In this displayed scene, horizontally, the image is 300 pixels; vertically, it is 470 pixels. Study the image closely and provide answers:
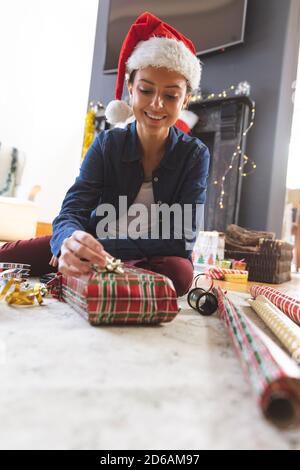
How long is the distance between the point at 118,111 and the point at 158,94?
0.29 meters

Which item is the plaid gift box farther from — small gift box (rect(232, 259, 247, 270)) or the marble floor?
small gift box (rect(232, 259, 247, 270))

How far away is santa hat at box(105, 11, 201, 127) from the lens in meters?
1.13

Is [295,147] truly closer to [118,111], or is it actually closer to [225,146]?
[225,146]

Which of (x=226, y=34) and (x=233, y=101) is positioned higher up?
(x=226, y=34)

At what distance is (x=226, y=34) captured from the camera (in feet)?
9.64

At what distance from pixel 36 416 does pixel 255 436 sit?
0.89 ft

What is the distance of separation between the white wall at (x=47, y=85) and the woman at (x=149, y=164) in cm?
316

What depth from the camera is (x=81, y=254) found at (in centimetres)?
80

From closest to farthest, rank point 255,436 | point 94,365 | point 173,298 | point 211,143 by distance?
point 255,436 → point 94,365 → point 173,298 → point 211,143

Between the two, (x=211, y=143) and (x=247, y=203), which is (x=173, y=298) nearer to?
(x=247, y=203)

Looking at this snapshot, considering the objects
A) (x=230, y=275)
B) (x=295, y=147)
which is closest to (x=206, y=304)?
(x=230, y=275)

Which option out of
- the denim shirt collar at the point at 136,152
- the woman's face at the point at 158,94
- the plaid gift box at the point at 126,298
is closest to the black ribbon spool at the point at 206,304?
the plaid gift box at the point at 126,298

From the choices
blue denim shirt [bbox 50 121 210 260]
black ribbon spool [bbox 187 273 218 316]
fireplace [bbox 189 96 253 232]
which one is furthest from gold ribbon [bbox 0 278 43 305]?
fireplace [bbox 189 96 253 232]

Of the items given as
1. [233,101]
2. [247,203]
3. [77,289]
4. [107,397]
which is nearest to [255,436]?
[107,397]
